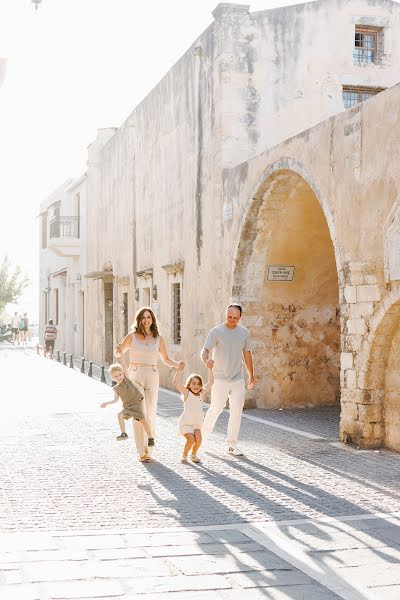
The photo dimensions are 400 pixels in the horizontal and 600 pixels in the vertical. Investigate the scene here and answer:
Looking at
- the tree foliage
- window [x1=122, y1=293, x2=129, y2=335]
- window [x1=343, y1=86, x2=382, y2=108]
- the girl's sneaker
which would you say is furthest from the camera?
the tree foliage

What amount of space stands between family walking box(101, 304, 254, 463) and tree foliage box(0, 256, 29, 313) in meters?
53.8

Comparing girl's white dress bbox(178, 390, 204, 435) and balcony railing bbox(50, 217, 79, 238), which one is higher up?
balcony railing bbox(50, 217, 79, 238)

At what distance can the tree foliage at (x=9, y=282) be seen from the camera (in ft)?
202

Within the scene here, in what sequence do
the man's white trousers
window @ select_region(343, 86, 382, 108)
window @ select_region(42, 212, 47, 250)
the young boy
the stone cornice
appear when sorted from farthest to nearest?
window @ select_region(42, 212, 47, 250) → window @ select_region(343, 86, 382, 108) → the stone cornice → the man's white trousers → the young boy

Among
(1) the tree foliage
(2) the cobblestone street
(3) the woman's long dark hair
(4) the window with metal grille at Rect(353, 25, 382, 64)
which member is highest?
(4) the window with metal grille at Rect(353, 25, 382, 64)

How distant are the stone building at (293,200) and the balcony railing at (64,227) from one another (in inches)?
535

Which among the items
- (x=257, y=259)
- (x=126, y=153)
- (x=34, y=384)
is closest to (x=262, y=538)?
(x=257, y=259)

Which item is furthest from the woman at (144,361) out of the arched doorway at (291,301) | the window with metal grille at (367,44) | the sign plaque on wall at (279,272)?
the window with metal grille at (367,44)

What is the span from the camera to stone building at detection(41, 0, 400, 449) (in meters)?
9.86

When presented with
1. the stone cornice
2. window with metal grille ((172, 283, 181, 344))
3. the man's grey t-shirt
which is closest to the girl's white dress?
the man's grey t-shirt

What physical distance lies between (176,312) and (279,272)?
182 inches

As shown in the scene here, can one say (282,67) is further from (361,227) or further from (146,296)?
(146,296)

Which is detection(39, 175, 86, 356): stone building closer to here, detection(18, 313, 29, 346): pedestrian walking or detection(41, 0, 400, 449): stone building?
detection(18, 313, 29, 346): pedestrian walking

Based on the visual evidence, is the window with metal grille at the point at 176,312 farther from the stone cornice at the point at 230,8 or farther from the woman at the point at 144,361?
the woman at the point at 144,361
